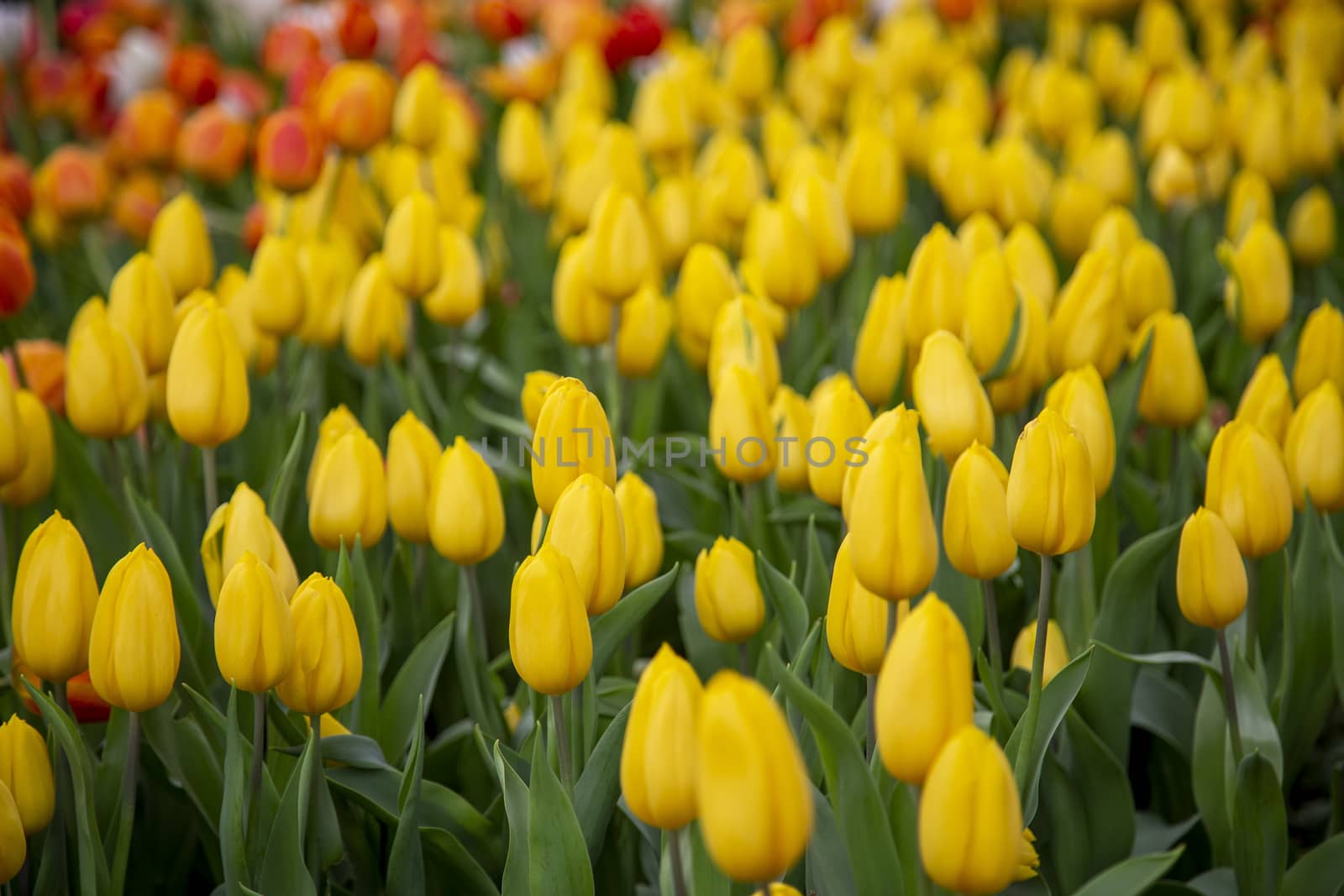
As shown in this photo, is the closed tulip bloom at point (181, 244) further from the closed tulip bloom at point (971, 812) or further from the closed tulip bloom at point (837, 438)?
the closed tulip bloom at point (971, 812)

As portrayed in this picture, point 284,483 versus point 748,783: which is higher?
point 748,783

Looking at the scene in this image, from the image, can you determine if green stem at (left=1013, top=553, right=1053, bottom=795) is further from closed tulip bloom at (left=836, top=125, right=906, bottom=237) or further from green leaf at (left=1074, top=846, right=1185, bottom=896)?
closed tulip bloom at (left=836, top=125, right=906, bottom=237)

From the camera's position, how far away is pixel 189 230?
155 centimetres

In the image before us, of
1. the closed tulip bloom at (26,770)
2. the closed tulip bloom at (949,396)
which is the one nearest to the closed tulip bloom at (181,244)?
the closed tulip bloom at (26,770)

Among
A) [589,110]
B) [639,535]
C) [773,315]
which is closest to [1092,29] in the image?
[589,110]

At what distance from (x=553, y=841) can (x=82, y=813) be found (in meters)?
0.33

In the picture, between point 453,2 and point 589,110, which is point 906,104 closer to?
point 589,110

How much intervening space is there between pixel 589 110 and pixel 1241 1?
2104 millimetres

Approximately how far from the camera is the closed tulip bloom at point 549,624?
791 mm

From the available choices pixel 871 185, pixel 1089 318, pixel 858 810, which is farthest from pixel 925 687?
pixel 871 185

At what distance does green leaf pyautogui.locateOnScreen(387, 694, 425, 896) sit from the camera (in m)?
0.89

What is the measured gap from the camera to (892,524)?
0.77 metres

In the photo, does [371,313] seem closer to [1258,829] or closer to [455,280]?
[455,280]

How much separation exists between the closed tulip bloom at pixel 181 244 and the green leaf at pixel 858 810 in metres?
1.03
